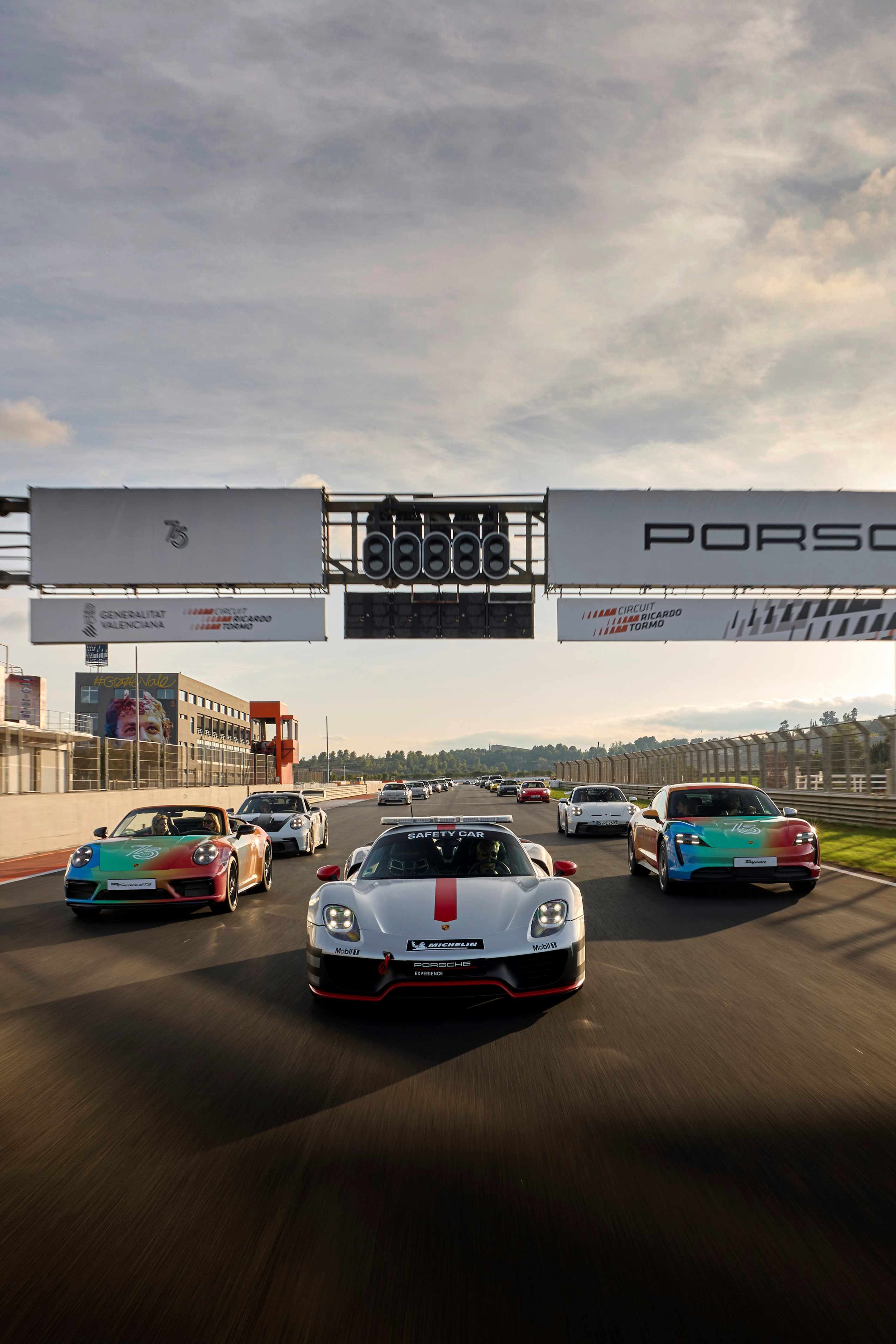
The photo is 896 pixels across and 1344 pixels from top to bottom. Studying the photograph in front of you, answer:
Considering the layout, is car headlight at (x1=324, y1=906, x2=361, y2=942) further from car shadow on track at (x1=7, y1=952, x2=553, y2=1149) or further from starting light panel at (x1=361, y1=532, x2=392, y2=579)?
starting light panel at (x1=361, y1=532, x2=392, y2=579)

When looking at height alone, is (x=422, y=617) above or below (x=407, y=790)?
above

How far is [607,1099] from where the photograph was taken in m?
4.66

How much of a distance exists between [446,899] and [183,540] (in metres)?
17.5

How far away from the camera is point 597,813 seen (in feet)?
78.3

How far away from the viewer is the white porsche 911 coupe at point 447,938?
5871mm

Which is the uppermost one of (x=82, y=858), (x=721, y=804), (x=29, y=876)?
(x=721, y=804)

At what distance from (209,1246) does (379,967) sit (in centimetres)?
277

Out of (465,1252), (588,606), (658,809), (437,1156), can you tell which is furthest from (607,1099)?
(588,606)

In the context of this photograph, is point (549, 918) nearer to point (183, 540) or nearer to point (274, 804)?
point (274, 804)

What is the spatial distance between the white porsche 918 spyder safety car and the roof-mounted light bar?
34.8 ft

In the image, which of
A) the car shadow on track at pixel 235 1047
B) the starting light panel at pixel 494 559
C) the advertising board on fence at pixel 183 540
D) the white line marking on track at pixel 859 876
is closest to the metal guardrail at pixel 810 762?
the white line marking on track at pixel 859 876

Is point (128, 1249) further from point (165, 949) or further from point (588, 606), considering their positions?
point (588, 606)

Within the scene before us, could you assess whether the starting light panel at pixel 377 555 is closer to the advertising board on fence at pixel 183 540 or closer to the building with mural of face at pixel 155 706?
the advertising board on fence at pixel 183 540

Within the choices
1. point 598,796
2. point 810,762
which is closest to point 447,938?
point 598,796
